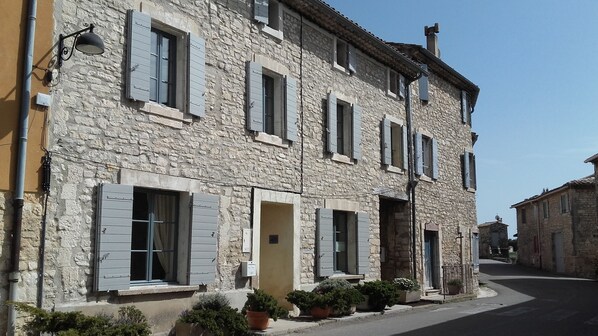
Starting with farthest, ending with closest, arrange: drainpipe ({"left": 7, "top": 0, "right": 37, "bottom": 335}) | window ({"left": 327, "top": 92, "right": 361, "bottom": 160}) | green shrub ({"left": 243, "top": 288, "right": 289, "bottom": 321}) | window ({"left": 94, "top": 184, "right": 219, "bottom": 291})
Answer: window ({"left": 327, "top": 92, "right": 361, "bottom": 160}) < green shrub ({"left": 243, "top": 288, "right": 289, "bottom": 321}) < window ({"left": 94, "top": 184, "right": 219, "bottom": 291}) < drainpipe ({"left": 7, "top": 0, "right": 37, "bottom": 335})

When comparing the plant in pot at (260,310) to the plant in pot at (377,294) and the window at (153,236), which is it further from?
the plant in pot at (377,294)


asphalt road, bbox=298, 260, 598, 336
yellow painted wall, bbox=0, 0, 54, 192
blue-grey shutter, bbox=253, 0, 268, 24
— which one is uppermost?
blue-grey shutter, bbox=253, 0, 268, 24

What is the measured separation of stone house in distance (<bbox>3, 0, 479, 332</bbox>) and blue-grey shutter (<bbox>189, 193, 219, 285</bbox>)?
0.09ft

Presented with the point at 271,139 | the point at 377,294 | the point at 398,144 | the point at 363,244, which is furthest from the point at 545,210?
the point at 271,139

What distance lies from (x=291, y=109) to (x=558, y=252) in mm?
27532

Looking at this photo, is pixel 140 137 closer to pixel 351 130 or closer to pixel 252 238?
pixel 252 238

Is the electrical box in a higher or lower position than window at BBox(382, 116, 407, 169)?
lower

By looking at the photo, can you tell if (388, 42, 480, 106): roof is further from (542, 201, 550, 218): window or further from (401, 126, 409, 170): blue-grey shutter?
(542, 201, 550, 218): window

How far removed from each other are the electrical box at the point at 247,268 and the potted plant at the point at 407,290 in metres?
5.46

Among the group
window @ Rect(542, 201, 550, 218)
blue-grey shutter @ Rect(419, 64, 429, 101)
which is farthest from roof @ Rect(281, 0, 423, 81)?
window @ Rect(542, 201, 550, 218)

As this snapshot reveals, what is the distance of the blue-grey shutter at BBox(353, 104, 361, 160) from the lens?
44.3ft

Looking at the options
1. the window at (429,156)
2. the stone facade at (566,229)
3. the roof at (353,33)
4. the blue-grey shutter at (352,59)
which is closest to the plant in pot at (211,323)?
the roof at (353,33)

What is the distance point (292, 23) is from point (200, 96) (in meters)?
3.57

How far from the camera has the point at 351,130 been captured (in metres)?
13.5
